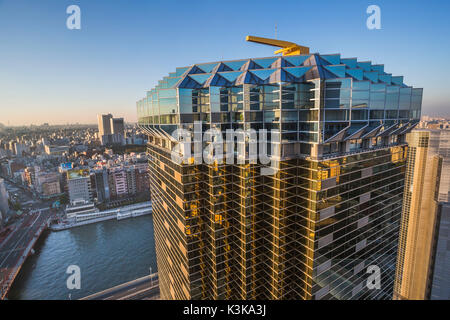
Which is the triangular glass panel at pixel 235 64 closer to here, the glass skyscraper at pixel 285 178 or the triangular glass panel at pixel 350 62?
the glass skyscraper at pixel 285 178

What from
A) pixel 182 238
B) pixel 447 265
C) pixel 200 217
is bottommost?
pixel 447 265

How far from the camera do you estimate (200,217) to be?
25156 mm

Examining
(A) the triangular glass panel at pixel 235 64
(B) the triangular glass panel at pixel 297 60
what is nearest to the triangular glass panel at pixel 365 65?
(B) the triangular glass panel at pixel 297 60

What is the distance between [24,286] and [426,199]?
408ft

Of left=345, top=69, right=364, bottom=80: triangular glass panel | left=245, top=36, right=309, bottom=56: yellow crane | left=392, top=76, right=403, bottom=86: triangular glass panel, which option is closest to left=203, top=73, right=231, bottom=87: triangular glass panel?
left=245, top=36, right=309, bottom=56: yellow crane

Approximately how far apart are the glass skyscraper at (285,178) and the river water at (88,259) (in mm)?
45333

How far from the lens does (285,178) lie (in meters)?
22.3

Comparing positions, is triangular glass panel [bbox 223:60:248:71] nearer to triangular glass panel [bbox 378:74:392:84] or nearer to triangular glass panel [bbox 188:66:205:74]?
triangular glass panel [bbox 188:66:205:74]

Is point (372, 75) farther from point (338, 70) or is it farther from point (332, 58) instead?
point (338, 70)

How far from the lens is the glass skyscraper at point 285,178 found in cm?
2134

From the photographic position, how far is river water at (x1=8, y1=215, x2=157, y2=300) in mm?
59125

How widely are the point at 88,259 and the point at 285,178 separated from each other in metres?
72.7
